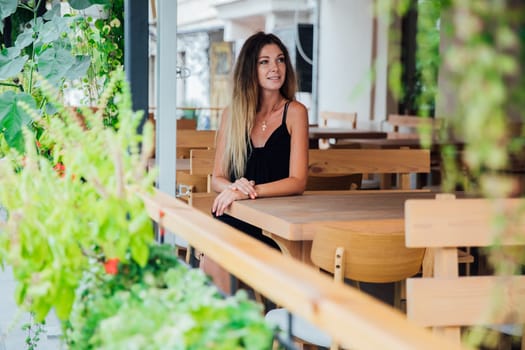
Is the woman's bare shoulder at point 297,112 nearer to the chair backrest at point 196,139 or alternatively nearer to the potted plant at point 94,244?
the chair backrest at point 196,139

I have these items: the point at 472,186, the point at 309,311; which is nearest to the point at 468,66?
the point at 472,186

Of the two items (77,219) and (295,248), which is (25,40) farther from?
(77,219)

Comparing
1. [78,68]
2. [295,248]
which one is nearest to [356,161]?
[295,248]

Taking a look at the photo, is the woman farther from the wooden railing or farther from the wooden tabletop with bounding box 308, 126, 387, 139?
the wooden tabletop with bounding box 308, 126, 387, 139

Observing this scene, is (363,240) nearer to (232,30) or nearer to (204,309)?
(204,309)

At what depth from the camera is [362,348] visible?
1060mm

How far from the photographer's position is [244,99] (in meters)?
3.89

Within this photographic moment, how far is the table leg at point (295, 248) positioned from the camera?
10.4 ft

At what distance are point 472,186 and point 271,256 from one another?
398 millimetres

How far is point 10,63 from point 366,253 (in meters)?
1.78

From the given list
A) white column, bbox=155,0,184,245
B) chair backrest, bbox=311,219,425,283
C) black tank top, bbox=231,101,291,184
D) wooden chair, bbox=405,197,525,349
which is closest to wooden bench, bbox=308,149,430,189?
black tank top, bbox=231,101,291,184

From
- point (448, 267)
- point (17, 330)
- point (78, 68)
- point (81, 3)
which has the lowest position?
point (17, 330)

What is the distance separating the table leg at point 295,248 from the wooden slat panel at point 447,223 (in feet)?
3.62

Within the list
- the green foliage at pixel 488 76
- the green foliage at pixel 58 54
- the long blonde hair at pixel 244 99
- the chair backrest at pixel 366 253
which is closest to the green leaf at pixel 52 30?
the green foliage at pixel 58 54
